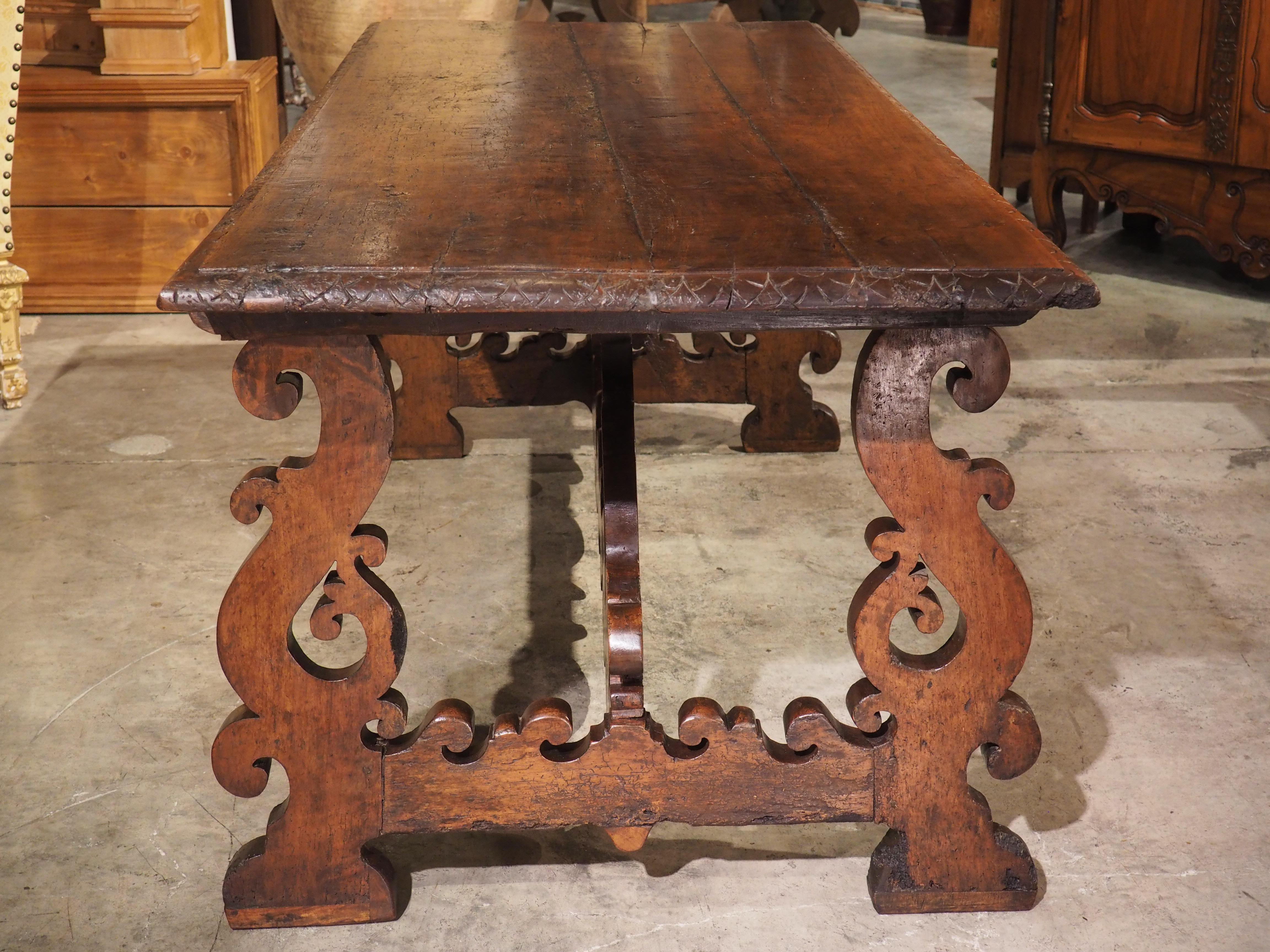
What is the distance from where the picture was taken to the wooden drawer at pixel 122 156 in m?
3.31

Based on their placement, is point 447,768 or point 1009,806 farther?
point 1009,806

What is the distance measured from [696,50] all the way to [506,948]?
1534mm

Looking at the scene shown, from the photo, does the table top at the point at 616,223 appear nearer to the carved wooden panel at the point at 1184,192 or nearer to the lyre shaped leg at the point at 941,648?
the lyre shaped leg at the point at 941,648

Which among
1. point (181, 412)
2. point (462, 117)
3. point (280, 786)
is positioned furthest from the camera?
point (181, 412)

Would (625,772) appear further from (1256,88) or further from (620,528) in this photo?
(1256,88)

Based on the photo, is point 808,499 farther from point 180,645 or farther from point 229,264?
point 229,264

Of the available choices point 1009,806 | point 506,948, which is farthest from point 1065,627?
point 506,948

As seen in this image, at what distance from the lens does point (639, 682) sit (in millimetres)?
1462

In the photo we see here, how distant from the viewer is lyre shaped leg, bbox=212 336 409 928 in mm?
1306

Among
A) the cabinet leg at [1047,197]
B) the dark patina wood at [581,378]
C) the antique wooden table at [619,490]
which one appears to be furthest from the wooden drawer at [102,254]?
→ the cabinet leg at [1047,197]

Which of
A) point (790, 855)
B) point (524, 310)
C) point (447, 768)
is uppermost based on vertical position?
point (524, 310)

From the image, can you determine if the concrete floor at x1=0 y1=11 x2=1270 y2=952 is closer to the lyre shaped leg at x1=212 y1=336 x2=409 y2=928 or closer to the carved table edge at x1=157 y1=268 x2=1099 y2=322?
the lyre shaped leg at x1=212 y1=336 x2=409 y2=928

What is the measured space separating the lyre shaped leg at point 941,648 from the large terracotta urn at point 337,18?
252cm

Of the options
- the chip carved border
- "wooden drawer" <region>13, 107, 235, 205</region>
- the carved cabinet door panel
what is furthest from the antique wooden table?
the carved cabinet door panel
